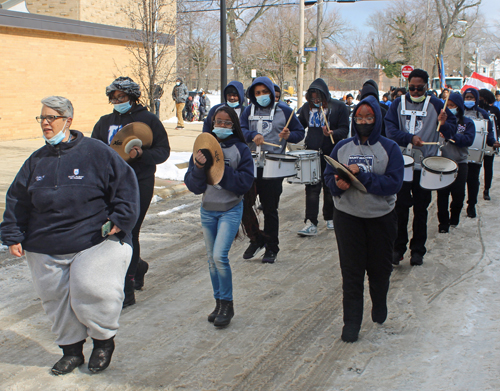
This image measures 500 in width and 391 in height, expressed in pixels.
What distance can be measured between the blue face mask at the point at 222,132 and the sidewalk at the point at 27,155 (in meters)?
5.15

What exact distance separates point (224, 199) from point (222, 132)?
0.58 meters

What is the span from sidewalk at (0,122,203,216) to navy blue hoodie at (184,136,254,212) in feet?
16.6

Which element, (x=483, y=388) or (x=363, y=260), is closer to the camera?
(x=483, y=388)

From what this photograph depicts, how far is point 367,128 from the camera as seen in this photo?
4328 millimetres

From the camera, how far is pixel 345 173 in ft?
13.6

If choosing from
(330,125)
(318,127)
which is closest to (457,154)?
(330,125)

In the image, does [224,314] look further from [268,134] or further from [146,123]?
[268,134]

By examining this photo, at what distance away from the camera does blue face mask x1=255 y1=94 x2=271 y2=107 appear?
650cm

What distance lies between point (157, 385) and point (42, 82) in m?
16.6

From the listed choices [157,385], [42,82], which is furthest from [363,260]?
[42,82]

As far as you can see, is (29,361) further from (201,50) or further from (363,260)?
(201,50)

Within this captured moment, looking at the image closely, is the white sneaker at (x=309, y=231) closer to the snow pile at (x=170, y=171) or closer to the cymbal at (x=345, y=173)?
the cymbal at (x=345, y=173)

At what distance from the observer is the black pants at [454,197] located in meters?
7.32

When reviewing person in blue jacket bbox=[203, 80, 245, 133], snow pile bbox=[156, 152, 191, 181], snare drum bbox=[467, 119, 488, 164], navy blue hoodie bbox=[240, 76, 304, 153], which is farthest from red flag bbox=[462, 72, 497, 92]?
navy blue hoodie bbox=[240, 76, 304, 153]
